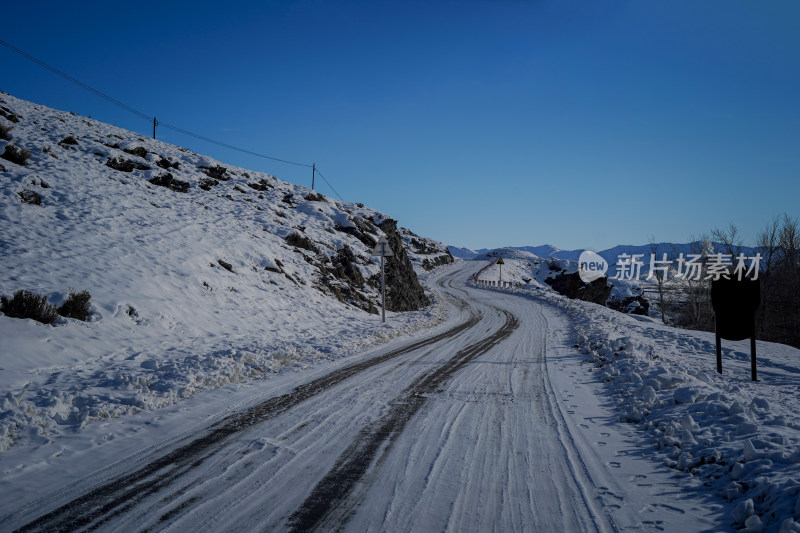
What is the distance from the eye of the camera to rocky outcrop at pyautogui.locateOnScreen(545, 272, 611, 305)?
58.3 m

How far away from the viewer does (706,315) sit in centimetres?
4047

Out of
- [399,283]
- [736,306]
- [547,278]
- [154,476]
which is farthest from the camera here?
[547,278]

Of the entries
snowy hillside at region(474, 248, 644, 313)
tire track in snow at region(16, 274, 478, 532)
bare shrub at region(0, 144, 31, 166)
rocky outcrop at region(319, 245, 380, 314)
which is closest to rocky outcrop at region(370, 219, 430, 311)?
rocky outcrop at region(319, 245, 380, 314)

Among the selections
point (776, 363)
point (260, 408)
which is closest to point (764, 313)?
point (776, 363)

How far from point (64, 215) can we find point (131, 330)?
284 inches

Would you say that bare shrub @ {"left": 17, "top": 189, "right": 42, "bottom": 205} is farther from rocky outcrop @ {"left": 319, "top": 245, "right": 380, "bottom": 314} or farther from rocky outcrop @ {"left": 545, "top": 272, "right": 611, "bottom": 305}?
rocky outcrop @ {"left": 545, "top": 272, "right": 611, "bottom": 305}

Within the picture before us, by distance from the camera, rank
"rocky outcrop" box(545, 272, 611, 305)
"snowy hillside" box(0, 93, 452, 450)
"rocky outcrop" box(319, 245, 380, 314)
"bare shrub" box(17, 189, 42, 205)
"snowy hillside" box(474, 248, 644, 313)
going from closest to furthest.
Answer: "snowy hillside" box(0, 93, 452, 450)
"bare shrub" box(17, 189, 42, 205)
"rocky outcrop" box(319, 245, 380, 314)
"snowy hillside" box(474, 248, 644, 313)
"rocky outcrop" box(545, 272, 611, 305)

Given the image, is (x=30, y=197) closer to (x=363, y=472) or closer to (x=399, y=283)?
(x=363, y=472)

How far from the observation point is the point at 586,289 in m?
60.3

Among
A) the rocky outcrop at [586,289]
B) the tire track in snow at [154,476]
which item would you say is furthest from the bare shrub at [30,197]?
the rocky outcrop at [586,289]

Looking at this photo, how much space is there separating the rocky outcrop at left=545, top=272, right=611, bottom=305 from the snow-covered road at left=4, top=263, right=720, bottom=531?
54.8 meters

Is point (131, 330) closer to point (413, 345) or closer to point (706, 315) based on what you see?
point (413, 345)

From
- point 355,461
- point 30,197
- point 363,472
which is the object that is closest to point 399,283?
point 30,197

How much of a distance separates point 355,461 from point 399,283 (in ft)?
65.9
